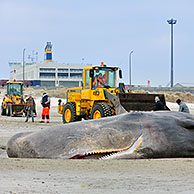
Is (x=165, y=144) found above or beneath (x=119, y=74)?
beneath

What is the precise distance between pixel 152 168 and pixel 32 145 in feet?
8.60

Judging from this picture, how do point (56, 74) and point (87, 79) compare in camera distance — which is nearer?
point (87, 79)

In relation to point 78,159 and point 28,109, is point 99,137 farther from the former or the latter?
point 28,109

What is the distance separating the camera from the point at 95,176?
6441mm

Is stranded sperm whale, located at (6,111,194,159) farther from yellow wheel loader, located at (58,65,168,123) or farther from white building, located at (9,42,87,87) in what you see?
white building, located at (9,42,87,87)

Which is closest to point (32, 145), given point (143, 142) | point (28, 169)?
point (28, 169)

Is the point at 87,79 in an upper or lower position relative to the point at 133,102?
upper

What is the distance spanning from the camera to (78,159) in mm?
7938

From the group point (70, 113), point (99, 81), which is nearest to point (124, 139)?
point (99, 81)

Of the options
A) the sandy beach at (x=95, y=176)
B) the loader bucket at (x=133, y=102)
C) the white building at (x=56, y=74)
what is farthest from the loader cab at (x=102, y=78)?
the white building at (x=56, y=74)

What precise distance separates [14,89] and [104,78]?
14063 millimetres

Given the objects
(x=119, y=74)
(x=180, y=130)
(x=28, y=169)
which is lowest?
(x=28, y=169)

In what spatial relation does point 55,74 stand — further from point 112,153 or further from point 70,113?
point 112,153

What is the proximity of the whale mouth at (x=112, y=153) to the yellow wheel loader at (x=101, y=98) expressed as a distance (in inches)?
379
